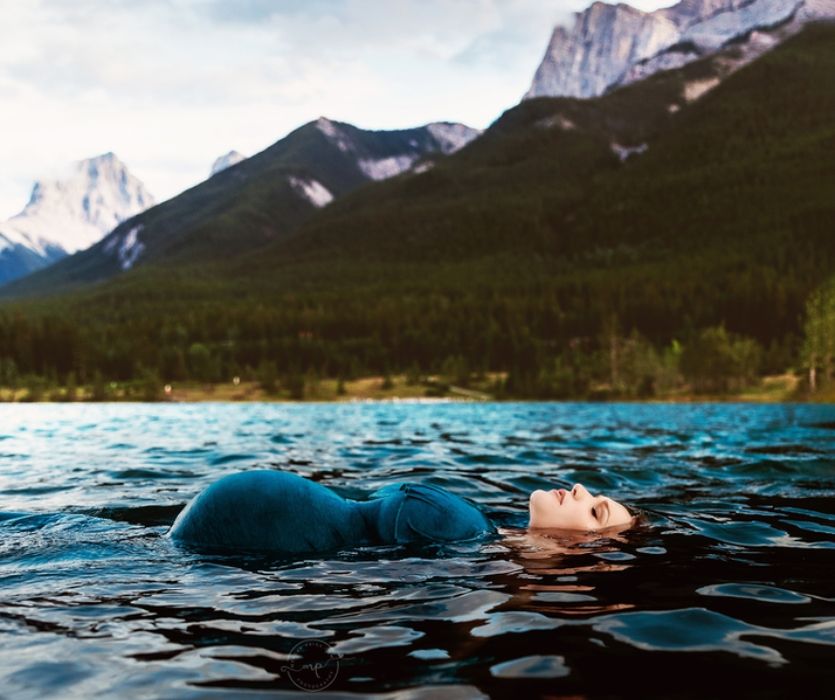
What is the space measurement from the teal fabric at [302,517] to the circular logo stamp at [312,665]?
8.15ft

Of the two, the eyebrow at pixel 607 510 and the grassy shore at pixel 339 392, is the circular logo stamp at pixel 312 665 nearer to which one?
the eyebrow at pixel 607 510

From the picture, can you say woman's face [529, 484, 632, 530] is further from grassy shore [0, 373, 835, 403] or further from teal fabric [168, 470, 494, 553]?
grassy shore [0, 373, 835, 403]

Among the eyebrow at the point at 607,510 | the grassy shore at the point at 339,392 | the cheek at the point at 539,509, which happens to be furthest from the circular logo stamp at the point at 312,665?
the grassy shore at the point at 339,392

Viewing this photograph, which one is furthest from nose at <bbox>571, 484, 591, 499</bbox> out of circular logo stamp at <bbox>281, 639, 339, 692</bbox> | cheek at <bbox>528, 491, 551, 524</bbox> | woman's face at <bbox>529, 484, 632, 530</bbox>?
circular logo stamp at <bbox>281, 639, 339, 692</bbox>

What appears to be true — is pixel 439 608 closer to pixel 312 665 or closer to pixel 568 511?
pixel 312 665

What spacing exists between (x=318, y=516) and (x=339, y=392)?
13942 centimetres

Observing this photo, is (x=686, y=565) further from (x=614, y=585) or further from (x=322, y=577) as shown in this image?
(x=322, y=577)

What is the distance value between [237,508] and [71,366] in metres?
161

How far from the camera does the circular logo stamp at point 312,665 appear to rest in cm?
429

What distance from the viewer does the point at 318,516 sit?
24.9 ft

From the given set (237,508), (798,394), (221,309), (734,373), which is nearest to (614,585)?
(237,508)

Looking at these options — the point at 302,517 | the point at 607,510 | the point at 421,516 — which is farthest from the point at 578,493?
the point at 302,517

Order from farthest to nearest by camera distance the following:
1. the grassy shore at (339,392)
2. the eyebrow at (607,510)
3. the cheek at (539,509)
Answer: the grassy shore at (339,392), the eyebrow at (607,510), the cheek at (539,509)

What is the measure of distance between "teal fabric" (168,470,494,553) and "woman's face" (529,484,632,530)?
902mm
